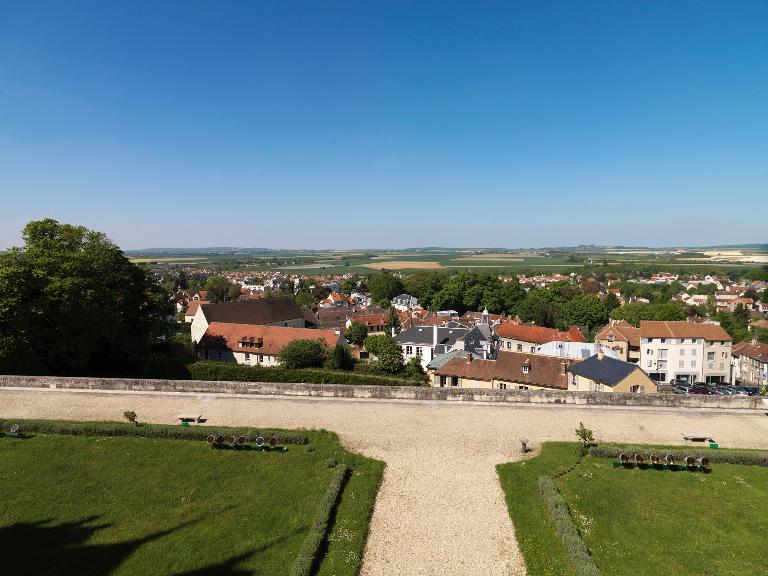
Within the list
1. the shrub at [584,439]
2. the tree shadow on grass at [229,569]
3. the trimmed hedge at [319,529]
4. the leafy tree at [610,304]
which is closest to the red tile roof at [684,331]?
the leafy tree at [610,304]

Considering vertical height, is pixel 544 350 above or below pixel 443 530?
below

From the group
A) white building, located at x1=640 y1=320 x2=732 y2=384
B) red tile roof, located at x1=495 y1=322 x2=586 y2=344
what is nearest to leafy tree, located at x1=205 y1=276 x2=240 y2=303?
red tile roof, located at x1=495 y1=322 x2=586 y2=344

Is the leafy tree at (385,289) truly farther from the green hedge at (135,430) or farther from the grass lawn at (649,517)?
the grass lawn at (649,517)

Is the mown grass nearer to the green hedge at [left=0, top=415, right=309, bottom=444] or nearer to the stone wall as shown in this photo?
the stone wall

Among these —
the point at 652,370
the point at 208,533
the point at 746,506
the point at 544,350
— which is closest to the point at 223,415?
the point at 208,533

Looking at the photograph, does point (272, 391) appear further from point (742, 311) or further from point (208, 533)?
point (742, 311)

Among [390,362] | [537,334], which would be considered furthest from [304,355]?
[537,334]
